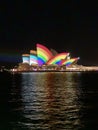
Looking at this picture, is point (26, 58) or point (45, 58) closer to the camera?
point (45, 58)

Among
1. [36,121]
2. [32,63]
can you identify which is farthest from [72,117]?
[32,63]

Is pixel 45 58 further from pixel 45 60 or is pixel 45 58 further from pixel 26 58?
pixel 26 58

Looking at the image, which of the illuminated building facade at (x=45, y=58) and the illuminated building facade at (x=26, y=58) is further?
the illuminated building facade at (x=26, y=58)

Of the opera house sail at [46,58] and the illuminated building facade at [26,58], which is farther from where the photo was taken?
the illuminated building facade at [26,58]

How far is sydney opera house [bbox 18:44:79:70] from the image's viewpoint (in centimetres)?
15038

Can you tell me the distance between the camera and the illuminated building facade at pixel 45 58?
149 meters

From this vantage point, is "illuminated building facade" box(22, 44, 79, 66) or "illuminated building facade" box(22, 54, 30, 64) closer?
"illuminated building facade" box(22, 44, 79, 66)

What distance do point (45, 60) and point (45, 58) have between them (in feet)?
7.50

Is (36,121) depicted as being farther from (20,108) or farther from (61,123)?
(20,108)

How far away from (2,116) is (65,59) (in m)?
146

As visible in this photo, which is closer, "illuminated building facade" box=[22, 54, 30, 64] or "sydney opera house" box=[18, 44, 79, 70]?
"sydney opera house" box=[18, 44, 79, 70]

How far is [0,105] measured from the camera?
29.0 meters

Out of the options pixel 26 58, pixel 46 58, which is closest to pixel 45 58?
pixel 46 58

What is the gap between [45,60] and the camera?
159 meters
